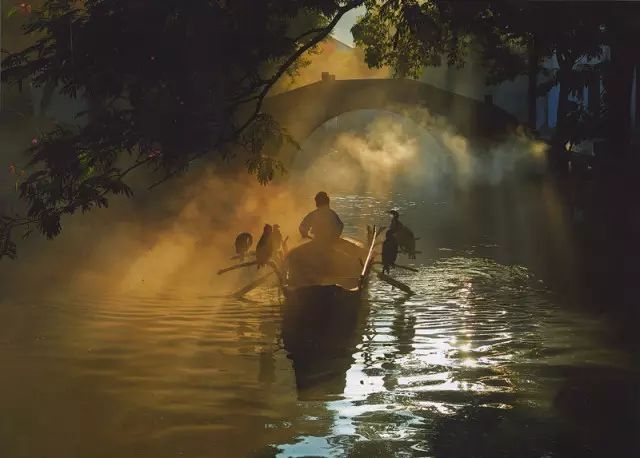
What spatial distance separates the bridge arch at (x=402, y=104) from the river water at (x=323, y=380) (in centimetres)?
1946

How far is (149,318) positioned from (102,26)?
661cm

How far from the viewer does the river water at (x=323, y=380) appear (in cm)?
869

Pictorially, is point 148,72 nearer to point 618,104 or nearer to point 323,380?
point 323,380

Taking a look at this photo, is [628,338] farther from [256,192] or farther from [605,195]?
[256,192]

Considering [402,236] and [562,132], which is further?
[562,132]

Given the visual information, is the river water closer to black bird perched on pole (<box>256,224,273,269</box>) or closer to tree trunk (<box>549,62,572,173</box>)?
black bird perched on pole (<box>256,224,273,269</box>)

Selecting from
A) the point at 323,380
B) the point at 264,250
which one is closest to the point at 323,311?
the point at 323,380

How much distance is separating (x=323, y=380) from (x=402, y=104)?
28.3 m

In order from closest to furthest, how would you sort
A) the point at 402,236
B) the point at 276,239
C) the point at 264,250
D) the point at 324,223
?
the point at 324,223 < the point at 264,250 < the point at 276,239 < the point at 402,236

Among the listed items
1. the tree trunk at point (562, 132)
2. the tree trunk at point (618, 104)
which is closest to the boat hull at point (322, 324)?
the tree trunk at point (562, 132)

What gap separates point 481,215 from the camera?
3344cm

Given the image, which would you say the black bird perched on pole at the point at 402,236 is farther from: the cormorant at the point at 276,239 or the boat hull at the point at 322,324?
the boat hull at the point at 322,324

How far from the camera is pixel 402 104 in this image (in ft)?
126

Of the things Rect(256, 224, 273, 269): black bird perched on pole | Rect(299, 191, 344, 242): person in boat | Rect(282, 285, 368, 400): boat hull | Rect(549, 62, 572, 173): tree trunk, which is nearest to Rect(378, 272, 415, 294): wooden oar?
Rect(299, 191, 344, 242): person in boat
